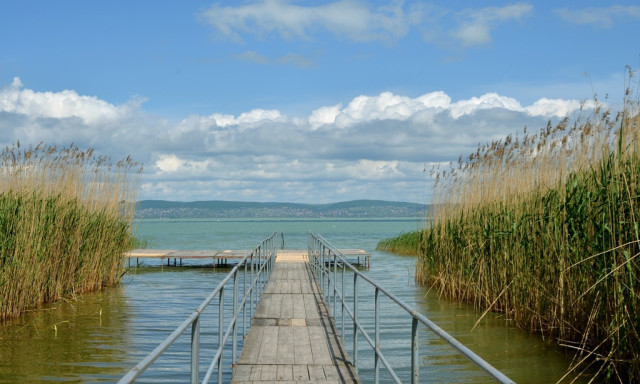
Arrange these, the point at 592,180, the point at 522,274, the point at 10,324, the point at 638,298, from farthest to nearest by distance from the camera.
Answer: the point at 10,324 < the point at 522,274 < the point at 592,180 < the point at 638,298

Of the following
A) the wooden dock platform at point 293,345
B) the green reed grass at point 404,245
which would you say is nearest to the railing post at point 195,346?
the wooden dock platform at point 293,345

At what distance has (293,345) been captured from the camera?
309 inches

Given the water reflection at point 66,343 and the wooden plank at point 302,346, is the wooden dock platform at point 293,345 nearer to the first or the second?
the wooden plank at point 302,346

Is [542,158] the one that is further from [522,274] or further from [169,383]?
[169,383]

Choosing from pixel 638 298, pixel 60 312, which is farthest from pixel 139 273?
pixel 638 298

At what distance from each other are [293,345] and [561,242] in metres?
3.51

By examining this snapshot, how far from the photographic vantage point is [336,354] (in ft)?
24.2

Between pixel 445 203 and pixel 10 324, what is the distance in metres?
8.67

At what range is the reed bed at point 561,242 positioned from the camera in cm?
620

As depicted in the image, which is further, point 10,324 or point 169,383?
point 10,324

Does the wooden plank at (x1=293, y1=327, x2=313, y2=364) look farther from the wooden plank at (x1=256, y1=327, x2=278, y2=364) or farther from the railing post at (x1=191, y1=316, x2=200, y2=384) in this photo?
→ the railing post at (x1=191, y1=316, x2=200, y2=384)

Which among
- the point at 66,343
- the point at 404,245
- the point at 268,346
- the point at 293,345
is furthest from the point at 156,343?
the point at 404,245

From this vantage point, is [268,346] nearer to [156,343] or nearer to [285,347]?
[285,347]

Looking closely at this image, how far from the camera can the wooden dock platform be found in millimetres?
6449
